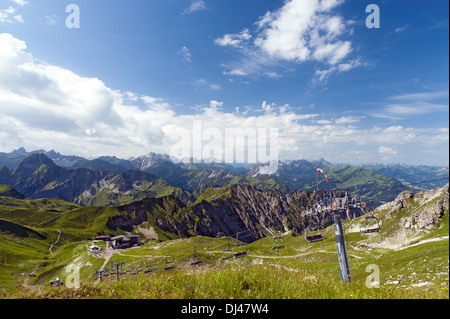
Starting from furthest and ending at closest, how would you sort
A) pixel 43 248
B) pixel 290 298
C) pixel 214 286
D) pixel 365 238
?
1. pixel 43 248
2. pixel 365 238
3. pixel 214 286
4. pixel 290 298

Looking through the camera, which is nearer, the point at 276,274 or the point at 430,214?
the point at 276,274

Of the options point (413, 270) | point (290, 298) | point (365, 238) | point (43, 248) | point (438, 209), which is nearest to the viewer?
point (290, 298)

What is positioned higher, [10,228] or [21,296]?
[21,296]

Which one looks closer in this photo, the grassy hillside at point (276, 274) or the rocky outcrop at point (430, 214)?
the grassy hillside at point (276, 274)

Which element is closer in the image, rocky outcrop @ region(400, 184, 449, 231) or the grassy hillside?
the grassy hillside

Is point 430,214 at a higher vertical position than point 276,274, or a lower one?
lower

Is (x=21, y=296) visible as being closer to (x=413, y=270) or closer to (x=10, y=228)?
(x=413, y=270)
